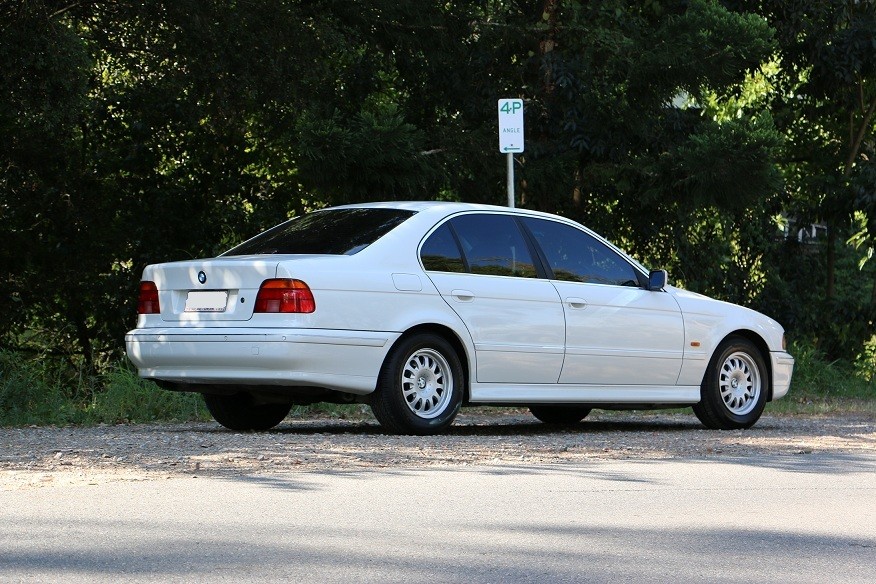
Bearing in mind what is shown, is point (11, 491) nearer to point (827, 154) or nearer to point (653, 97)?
point (653, 97)

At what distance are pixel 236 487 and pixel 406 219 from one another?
11.7 ft

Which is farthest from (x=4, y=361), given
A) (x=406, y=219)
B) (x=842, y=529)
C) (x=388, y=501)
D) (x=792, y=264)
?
(x=792, y=264)

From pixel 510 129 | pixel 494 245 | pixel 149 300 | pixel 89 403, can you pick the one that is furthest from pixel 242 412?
pixel 510 129

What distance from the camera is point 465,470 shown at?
8617 mm

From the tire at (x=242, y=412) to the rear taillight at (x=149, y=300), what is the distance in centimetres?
82

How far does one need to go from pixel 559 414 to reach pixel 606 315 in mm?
1717

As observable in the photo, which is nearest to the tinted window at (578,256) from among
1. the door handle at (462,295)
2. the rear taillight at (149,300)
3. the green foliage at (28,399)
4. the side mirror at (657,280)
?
the side mirror at (657,280)

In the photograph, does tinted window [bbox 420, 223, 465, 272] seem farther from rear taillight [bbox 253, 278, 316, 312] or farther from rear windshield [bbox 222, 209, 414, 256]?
rear taillight [bbox 253, 278, 316, 312]

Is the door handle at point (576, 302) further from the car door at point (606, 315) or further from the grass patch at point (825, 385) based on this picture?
the grass patch at point (825, 385)

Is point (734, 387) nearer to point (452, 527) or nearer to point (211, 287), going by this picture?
point (211, 287)

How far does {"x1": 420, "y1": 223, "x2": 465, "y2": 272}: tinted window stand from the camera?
35.1 ft

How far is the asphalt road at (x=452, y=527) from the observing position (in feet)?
18.4

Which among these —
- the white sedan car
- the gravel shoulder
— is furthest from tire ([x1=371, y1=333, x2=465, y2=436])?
the gravel shoulder

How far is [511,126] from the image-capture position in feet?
44.4
